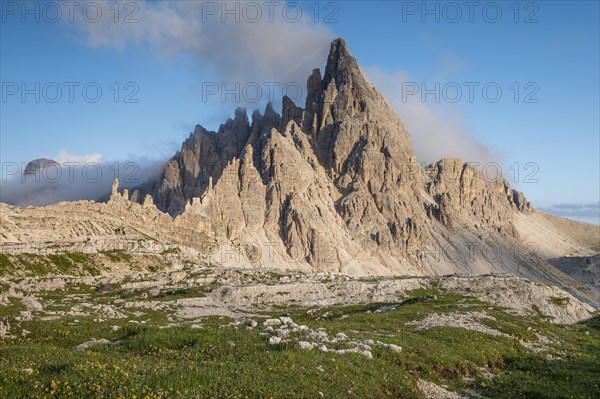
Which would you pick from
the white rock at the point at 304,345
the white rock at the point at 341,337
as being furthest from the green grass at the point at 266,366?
the white rock at the point at 341,337

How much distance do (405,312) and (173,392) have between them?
135ft

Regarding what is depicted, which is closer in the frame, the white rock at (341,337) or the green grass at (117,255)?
the white rock at (341,337)

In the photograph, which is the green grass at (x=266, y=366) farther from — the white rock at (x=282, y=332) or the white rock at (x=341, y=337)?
the white rock at (x=341, y=337)

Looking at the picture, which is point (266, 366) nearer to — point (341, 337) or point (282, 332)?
point (282, 332)

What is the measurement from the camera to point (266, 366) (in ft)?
69.2

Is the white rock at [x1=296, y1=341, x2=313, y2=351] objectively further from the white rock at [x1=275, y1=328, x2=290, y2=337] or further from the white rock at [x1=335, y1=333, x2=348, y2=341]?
the white rock at [x1=335, y1=333, x2=348, y2=341]

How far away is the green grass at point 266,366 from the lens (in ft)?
52.8

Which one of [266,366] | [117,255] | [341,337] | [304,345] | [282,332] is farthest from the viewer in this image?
[117,255]

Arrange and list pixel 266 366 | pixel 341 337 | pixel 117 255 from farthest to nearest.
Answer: pixel 117 255
pixel 341 337
pixel 266 366

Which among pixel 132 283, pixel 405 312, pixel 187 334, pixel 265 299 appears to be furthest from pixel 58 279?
pixel 187 334

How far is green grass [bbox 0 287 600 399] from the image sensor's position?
16.1m

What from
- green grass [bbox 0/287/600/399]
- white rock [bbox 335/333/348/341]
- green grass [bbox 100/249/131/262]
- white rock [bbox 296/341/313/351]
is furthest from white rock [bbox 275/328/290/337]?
green grass [bbox 100/249/131/262]

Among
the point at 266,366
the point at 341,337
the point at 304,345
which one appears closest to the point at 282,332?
the point at 304,345

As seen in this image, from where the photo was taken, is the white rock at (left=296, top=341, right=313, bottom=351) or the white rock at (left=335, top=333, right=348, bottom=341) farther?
the white rock at (left=335, top=333, right=348, bottom=341)
